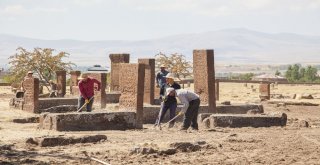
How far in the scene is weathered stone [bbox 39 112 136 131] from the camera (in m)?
16.1

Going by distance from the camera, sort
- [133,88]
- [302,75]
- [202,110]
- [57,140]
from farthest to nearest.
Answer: [302,75], [202,110], [133,88], [57,140]

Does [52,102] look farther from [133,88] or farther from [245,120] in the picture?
[245,120]

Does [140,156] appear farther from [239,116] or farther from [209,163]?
[239,116]

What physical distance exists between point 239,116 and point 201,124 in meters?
1.10

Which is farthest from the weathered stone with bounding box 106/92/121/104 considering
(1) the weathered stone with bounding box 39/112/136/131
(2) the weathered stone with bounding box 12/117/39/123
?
(1) the weathered stone with bounding box 39/112/136/131

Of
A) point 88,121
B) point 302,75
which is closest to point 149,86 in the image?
point 88,121

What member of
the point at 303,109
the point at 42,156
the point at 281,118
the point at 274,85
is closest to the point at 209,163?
the point at 42,156

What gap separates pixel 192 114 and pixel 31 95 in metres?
8.31

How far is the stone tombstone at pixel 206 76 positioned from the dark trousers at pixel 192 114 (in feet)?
15.3

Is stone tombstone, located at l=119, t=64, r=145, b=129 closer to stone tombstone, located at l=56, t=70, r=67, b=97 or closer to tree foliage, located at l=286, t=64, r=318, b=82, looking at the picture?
stone tombstone, located at l=56, t=70, r=67, b=97

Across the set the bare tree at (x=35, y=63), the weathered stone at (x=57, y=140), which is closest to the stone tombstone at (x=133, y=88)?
the weathered stone at (x=57, y=140)

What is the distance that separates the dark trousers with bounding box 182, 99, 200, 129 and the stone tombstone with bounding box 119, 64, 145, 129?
1.58 m

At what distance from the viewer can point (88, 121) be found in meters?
16.4

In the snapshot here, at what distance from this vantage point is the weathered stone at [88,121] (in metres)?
16.1
